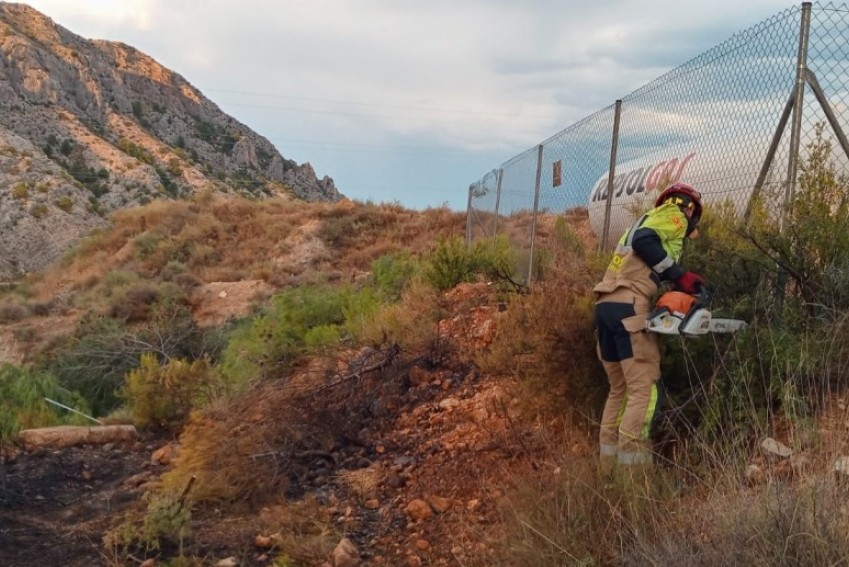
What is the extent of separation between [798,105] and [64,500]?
5.66m

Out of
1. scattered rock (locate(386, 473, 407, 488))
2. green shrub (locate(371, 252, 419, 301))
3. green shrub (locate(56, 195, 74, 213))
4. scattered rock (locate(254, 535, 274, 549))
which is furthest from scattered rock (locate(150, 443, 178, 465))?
green shrub (locate(56, 195, 74, 213))

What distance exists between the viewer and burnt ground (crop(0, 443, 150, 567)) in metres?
4.92

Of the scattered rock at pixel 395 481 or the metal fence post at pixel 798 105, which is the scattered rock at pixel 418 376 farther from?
the metal fence post at pixel 798 105


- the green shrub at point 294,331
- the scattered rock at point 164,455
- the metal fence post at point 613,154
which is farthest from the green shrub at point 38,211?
the metal fence post at point 613,154

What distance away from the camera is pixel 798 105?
504cm

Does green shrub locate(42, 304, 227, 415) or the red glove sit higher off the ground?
the red glove

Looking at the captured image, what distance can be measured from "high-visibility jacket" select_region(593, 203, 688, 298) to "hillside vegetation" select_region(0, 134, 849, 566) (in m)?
0.43

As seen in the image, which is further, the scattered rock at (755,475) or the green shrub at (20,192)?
the green shrub at (20,192)

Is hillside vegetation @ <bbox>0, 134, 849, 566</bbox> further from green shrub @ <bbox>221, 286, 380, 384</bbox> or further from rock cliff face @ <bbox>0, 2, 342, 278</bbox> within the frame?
rock cliff face @ <bbox>0, 2, 342, 278</bbox>

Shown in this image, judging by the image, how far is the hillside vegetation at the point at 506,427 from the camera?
354cm

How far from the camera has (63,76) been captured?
191ft

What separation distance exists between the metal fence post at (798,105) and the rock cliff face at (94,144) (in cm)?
4294

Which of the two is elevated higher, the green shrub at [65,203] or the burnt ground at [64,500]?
the green shrub at [65,203]

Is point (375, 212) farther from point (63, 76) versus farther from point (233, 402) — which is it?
point (63, 76)
